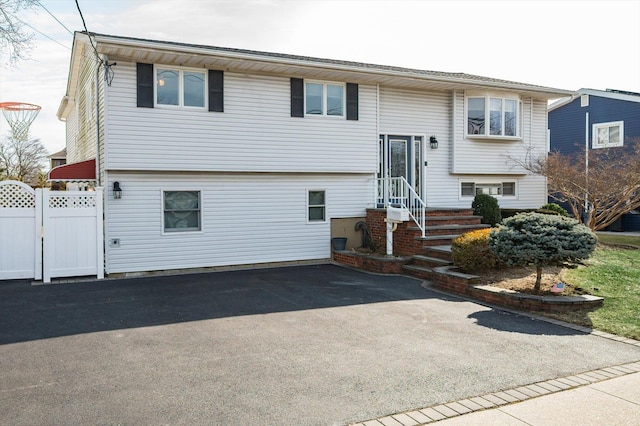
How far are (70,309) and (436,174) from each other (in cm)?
1083

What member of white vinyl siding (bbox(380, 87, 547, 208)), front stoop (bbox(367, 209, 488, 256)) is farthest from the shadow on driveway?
white vinyl siding (bbox(380, 87, 547, 208))

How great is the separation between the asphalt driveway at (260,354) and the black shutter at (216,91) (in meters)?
4.92

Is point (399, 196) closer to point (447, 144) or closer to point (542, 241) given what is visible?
point (447, 144)

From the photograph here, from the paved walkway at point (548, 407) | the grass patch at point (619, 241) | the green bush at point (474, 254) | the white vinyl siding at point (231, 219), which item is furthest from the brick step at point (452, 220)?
the paved walkway at point (548, 407)

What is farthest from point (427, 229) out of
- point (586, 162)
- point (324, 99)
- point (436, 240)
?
point (586, 162)

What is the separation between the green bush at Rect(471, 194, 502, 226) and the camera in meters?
14.5

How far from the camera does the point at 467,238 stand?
10.4 metres

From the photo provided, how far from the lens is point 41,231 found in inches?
425

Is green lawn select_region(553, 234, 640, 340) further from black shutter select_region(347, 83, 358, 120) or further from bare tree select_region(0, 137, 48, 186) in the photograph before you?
bare tree select_region(0, 137, 48, 186)

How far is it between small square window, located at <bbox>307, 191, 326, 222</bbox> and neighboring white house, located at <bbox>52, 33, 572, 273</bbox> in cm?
3

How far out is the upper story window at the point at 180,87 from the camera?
12.1 meters

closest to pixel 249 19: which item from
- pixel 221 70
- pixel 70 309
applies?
pixel 221 70

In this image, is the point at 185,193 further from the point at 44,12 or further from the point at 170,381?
the point at 170,381

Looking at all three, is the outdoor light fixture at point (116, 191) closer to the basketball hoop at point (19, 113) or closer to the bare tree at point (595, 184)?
the bare tree at point (595, 184)
